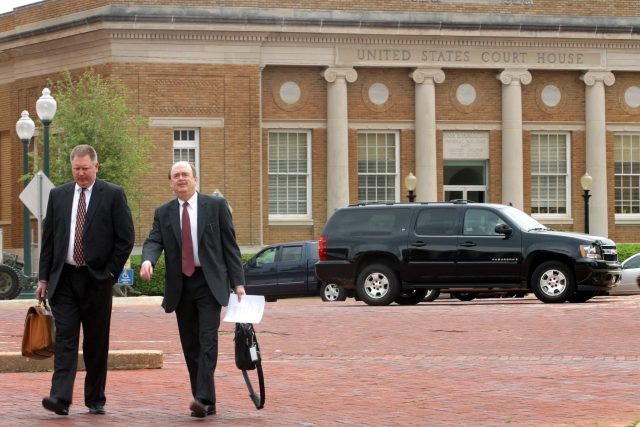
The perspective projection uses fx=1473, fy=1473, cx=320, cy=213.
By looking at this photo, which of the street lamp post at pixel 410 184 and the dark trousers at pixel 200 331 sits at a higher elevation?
the street lamp post at pixel 410 184

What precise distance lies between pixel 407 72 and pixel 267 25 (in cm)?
493

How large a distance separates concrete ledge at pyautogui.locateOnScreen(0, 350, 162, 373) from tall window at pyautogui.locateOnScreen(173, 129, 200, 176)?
29143 mm

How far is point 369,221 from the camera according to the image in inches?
1064

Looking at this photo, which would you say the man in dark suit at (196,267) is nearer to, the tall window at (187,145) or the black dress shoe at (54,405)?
the black dress shoe at (54,405)

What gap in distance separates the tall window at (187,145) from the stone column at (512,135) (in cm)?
972

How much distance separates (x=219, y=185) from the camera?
145ft

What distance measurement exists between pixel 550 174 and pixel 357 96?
689 centimetres

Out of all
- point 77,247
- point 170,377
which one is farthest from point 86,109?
point 77,247

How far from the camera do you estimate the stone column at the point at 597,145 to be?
46938mm

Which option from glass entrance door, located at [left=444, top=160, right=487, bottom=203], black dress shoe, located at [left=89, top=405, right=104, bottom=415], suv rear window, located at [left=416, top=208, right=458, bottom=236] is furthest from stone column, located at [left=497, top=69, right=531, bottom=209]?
black dress shoe, located at [left=89, top=405, right=104, bottom=415]

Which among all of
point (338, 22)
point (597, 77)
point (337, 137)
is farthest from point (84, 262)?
point (597, 77)

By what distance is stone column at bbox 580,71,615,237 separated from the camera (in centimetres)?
4694

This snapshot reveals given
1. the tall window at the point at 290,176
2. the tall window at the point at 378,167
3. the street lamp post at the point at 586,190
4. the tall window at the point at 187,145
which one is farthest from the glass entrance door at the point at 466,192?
the tall window at the point at 187,145

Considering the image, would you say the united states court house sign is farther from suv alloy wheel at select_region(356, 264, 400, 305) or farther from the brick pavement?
the brick pavement
